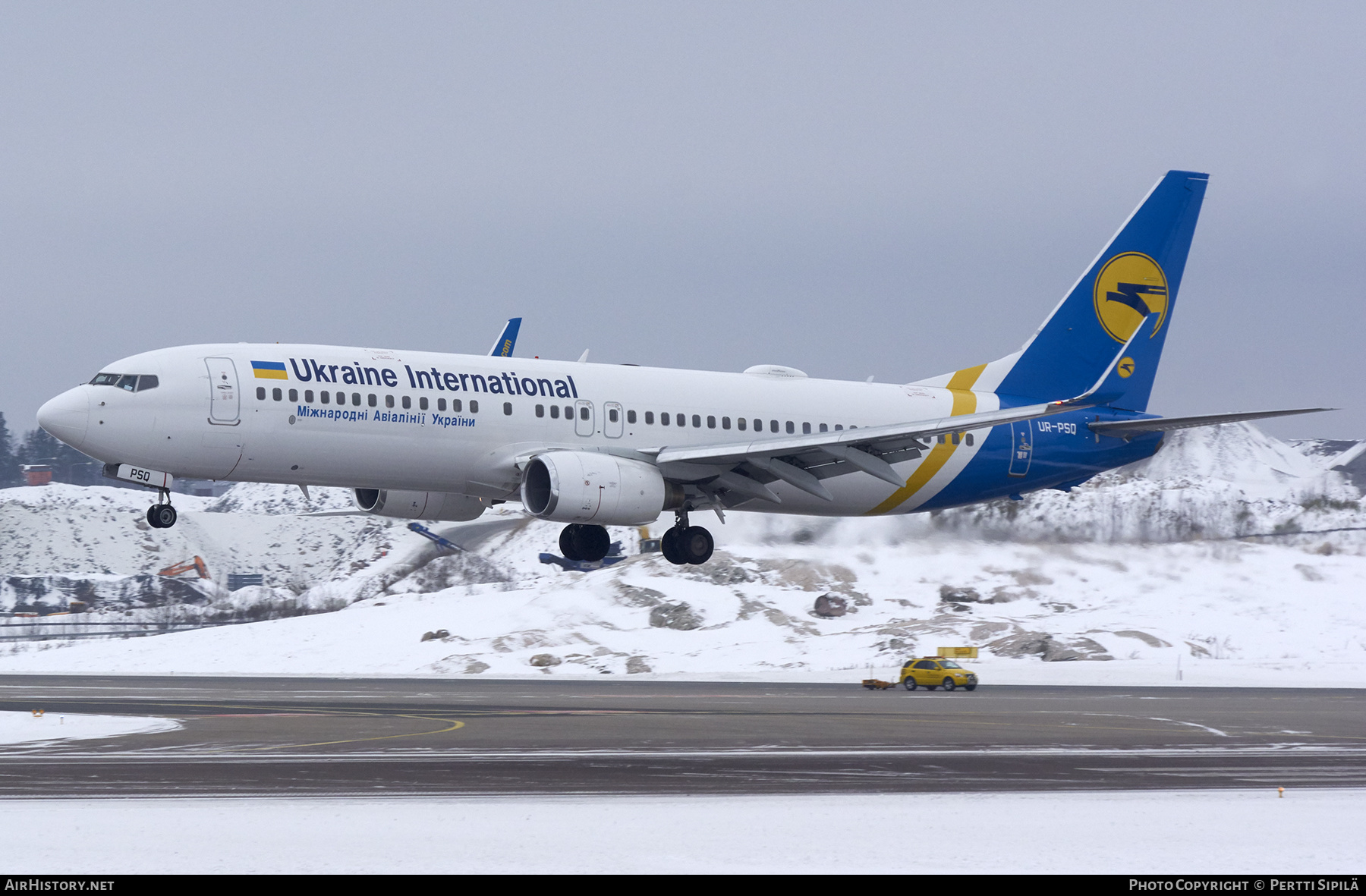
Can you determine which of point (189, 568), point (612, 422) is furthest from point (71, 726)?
point (189, 568)

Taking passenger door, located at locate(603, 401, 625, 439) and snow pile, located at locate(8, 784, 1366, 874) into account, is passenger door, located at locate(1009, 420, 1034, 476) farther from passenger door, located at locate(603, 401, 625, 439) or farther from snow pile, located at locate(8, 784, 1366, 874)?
snow pile, located at locate(8, 784, 1366, 874)

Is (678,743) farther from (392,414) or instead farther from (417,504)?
(417,504)

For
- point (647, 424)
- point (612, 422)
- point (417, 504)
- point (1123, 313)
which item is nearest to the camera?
point (612, 422)

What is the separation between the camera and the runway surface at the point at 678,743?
24.7 m

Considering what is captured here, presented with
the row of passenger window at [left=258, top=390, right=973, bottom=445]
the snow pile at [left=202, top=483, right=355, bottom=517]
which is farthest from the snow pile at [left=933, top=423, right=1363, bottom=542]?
the snow pile at [left=202, top=483, right=355, bottom=517]

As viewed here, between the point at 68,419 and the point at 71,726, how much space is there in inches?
273

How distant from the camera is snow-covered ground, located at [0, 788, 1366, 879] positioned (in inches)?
690

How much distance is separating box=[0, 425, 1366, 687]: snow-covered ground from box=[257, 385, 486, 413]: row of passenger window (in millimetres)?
19147

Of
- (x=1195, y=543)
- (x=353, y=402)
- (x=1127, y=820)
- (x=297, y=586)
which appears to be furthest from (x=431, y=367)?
(x=297, y=586)

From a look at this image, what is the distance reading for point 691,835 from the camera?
63.4 feet

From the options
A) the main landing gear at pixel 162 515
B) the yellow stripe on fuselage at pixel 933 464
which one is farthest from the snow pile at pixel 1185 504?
the main landing gear at pixel 162 515

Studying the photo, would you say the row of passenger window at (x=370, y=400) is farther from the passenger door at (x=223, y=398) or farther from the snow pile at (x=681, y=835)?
the snow pile at (x=681, y=835)

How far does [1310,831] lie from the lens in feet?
67.5

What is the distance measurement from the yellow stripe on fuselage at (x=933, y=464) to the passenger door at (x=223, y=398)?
18059 millimetres
